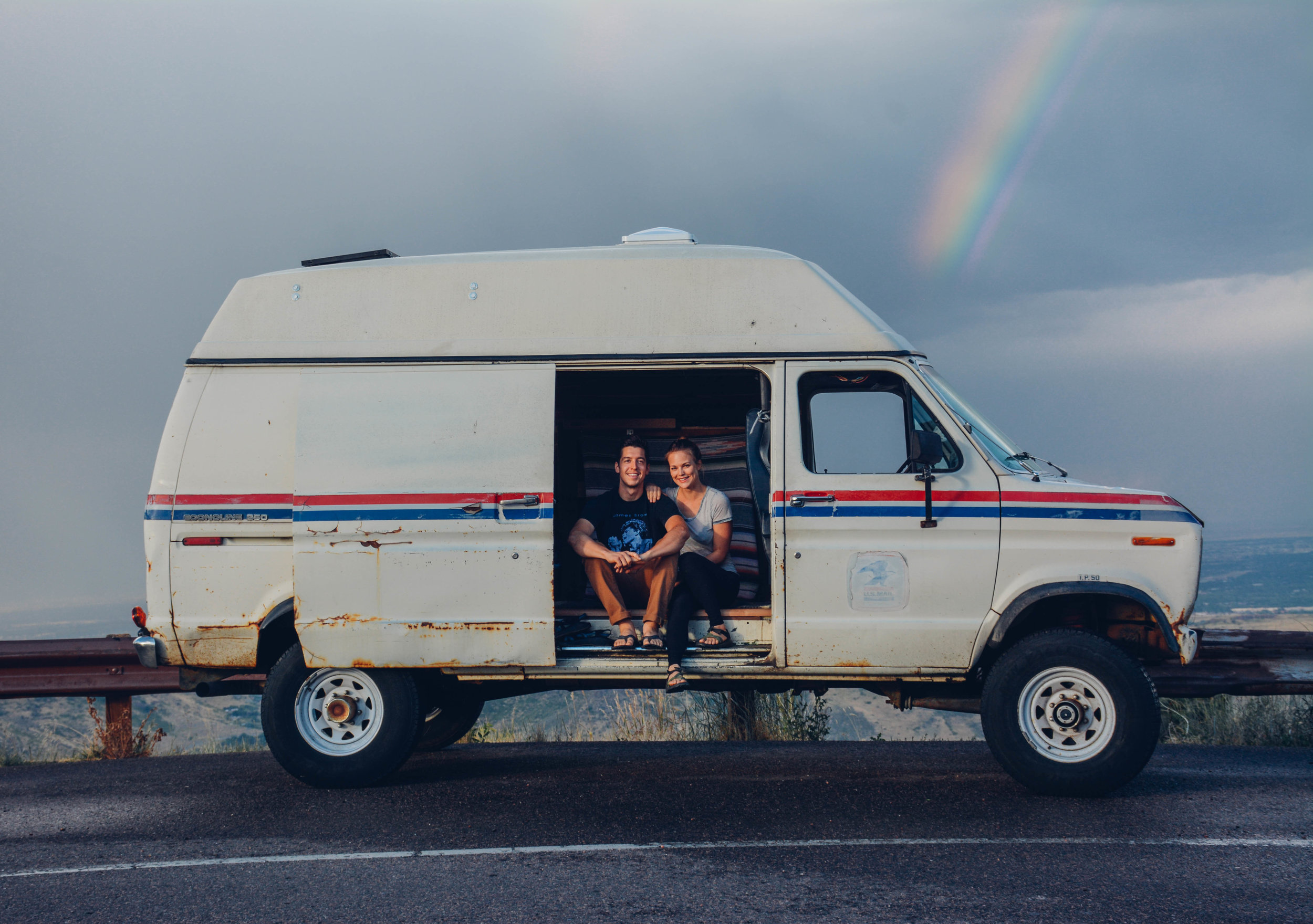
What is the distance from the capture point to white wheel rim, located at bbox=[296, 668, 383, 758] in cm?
587

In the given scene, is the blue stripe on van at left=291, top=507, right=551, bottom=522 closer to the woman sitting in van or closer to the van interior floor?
the van interior floor

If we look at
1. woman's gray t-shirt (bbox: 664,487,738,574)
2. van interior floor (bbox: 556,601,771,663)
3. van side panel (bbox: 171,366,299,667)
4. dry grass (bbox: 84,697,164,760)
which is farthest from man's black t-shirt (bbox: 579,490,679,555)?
dry grass (bbox: 84,697,164,760)

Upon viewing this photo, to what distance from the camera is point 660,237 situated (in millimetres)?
6438

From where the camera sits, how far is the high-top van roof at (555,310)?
5.82 m

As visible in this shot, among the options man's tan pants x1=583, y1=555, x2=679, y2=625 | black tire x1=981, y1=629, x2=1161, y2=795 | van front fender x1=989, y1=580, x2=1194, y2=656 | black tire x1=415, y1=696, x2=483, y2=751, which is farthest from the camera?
black tire x1=415, y1=696, x2=483, y2=751

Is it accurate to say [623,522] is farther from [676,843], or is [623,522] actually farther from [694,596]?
[676,843]

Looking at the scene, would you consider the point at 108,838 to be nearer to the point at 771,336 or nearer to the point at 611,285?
the point at 611,285

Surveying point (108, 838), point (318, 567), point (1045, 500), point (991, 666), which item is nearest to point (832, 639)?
point (991, 666)

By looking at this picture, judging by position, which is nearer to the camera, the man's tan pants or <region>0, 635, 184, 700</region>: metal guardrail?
the man's tan pants

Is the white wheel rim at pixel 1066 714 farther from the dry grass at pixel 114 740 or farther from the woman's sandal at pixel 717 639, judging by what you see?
the dry grass at pixel 114 740

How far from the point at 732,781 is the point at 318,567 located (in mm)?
2782

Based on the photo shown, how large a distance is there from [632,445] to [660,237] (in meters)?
1.41

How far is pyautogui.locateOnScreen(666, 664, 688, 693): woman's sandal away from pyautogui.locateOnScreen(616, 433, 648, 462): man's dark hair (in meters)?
1.55

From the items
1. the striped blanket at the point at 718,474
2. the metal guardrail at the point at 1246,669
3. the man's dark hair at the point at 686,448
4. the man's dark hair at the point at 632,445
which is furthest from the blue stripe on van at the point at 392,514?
the metal guardrail at the point at 1246,669
